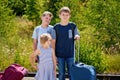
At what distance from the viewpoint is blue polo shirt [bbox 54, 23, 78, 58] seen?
754 cm

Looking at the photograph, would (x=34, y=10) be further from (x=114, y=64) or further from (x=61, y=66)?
(x=61, y=66)

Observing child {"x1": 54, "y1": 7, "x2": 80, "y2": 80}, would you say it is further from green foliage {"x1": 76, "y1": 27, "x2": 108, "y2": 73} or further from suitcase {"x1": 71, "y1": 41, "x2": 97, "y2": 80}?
green foliage {"x1": 76, "y1": 27, "x2": 108, "y2": 73}

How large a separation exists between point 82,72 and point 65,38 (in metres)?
0.66

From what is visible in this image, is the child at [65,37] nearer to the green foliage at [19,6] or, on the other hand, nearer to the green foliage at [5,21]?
the green foliage at [5,21]

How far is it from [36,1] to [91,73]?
899cm

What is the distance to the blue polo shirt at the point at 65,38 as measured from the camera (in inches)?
297

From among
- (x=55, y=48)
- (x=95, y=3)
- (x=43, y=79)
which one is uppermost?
(x=95, y=3)

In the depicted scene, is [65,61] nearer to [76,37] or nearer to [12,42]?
[76,37]

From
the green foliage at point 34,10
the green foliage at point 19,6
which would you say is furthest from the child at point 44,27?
the green foliage at point 19,6

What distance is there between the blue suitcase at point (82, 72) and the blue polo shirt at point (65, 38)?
295 mm

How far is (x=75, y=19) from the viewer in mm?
13344

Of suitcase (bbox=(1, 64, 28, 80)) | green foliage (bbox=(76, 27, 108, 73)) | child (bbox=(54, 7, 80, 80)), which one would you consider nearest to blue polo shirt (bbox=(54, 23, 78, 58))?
child (bbox=(54, 7, 80, 80))

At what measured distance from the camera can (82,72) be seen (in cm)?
741

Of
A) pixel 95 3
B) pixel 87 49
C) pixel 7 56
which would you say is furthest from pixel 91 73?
pixel 95 3
